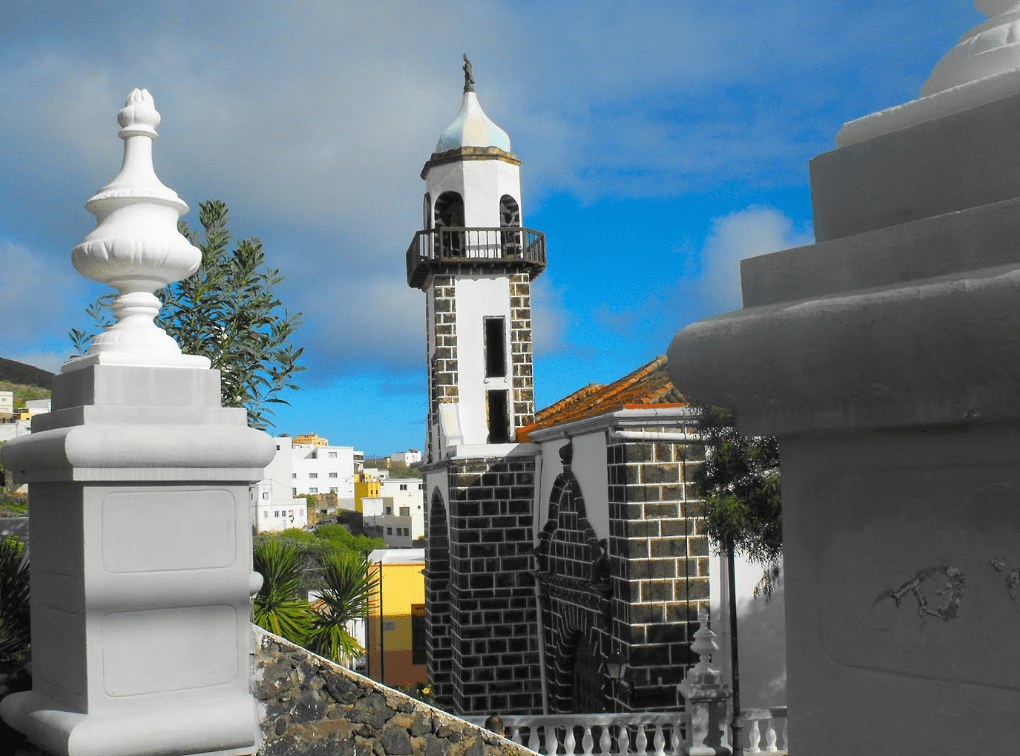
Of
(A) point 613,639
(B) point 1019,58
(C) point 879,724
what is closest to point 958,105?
(B) point 1019,58

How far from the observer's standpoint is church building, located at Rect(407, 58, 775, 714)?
12984mm

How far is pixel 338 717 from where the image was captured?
14.6 ft

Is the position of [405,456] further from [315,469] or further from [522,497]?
[522,497]

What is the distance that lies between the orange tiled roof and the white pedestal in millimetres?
8664

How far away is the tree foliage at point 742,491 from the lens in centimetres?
1018

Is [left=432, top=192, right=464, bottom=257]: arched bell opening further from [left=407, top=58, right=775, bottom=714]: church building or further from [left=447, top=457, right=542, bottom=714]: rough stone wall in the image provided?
[left=447, top=457, right=542, bottom=714]: rough stone wall

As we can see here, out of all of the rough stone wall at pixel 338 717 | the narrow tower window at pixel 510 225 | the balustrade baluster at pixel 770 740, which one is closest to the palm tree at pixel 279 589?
the rough stone wall at pixel 338 717

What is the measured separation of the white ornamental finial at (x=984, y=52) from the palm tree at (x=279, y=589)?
8290 millimetres

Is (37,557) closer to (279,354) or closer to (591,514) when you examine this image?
(279,354)

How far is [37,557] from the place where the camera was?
11.1 ft

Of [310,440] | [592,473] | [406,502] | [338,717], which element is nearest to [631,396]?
[592,473]

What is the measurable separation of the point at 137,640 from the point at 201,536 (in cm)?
35

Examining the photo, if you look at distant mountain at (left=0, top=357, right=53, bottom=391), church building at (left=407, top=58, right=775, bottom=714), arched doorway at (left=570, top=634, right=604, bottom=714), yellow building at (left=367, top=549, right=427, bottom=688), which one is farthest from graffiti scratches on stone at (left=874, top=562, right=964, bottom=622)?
distant mountain at (left=0, top=357, right=53, bottom=391)

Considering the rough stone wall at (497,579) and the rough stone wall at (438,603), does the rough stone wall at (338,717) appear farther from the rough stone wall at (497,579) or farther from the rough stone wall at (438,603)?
the rough stone wall at (438,603)
